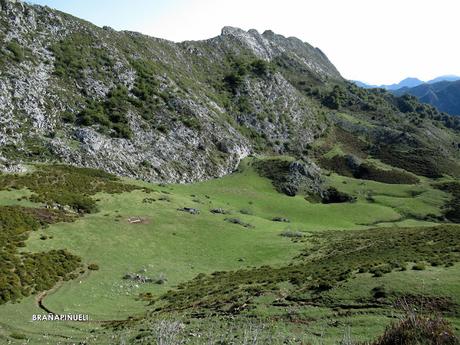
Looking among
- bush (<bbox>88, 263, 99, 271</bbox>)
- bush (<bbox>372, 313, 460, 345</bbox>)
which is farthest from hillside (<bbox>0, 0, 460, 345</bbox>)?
bush (<bbox>88, 263, 99, 271</bbox>)

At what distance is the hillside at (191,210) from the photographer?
29156 mm

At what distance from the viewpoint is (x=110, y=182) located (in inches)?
3292

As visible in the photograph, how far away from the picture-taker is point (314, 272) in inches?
1587

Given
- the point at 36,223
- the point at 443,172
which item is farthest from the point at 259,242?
the point at 443,172

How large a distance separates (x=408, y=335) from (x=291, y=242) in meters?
47.6

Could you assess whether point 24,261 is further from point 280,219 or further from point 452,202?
point 452,202

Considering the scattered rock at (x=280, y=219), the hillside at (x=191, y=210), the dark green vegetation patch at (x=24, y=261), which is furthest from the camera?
the scattered rock at (x=280, y=219)

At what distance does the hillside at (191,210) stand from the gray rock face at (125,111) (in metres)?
0.52

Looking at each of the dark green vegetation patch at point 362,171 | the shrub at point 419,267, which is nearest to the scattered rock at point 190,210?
the shrub at point 419,267

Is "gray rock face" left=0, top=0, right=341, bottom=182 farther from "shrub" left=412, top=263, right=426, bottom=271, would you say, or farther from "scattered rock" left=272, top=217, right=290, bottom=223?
"shrub" left=412, top=263, right=426, bottom=271

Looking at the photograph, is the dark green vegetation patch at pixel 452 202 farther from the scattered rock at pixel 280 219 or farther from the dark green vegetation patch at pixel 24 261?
the dark green vegetation patch at pixel 24 261

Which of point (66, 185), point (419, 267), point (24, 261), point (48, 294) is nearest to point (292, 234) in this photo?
point (419, 267)

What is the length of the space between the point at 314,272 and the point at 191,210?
3786 cm

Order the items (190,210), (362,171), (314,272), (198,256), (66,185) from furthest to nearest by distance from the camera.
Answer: (362,171), (66,185), (190,210), (198,256), (314,272)
